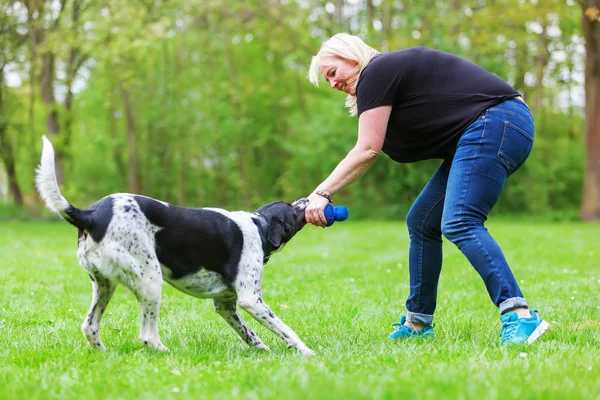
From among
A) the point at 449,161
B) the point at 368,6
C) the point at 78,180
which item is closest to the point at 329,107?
the point at 368,6

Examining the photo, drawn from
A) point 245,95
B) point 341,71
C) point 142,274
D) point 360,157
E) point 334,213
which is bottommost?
point 245,95

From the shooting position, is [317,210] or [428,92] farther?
[317,210]

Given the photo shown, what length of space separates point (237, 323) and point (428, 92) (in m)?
1.90

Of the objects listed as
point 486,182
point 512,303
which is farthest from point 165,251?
point 512,303

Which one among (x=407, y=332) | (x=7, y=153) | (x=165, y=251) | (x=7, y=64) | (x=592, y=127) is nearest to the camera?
(x=165, y=251)

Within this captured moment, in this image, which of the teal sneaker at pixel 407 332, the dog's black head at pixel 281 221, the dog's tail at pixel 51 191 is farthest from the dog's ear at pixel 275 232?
the dog's tail at pixel 51 191

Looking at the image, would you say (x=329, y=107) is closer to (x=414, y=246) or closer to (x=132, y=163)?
(x=132, y=163)

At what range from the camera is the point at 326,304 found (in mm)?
6414

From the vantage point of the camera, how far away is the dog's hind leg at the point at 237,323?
4465 mm

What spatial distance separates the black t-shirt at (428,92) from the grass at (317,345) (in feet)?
4.38

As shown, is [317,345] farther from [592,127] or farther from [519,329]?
[592,127]

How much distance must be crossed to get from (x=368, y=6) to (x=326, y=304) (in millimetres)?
21660

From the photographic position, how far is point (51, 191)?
3811mm

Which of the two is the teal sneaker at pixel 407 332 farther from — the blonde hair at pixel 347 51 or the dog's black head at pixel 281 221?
the blonde hair at pixel 347 51
